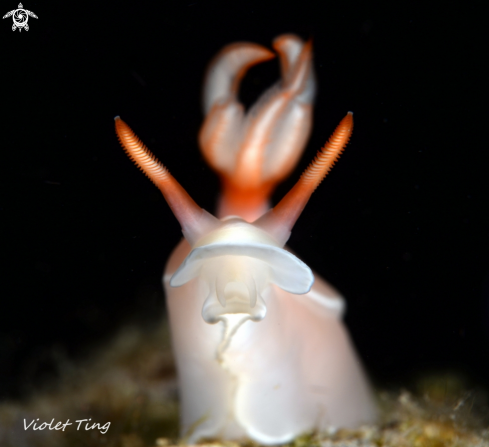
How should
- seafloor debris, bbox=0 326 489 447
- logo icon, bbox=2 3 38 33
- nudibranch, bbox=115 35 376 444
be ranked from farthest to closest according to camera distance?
Answer: logo icon, bbox=2 3 38 33 < seafloor debris, bbox=0 326 489 447 < nudibranch, bbox=115 35 376 444

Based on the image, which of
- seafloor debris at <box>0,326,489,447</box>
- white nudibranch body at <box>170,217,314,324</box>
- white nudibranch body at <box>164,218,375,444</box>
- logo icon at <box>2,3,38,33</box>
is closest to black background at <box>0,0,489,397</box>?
logo icon at <box>2,3,38,33</box>

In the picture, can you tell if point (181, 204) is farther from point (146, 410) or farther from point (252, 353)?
point (146, 410)

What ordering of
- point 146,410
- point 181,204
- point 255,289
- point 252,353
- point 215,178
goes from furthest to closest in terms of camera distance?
point 215,178
point 146,410
point 252,353
point 181,204
point 255,289

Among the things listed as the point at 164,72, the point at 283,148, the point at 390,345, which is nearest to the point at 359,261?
the point at 390,345

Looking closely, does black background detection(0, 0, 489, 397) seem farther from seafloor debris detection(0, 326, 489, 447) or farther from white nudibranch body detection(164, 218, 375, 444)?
white nudibranch body detection(164, 218, 375, 444)

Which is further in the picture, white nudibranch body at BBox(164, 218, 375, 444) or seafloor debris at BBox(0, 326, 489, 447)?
seafloor debris at BBox(0, 326, 489, 447)

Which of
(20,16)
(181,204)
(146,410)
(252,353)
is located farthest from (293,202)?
(20,16)

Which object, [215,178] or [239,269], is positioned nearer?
[239,269]
